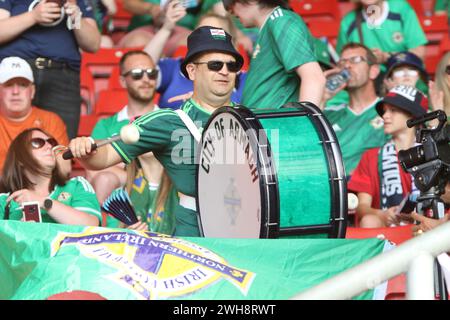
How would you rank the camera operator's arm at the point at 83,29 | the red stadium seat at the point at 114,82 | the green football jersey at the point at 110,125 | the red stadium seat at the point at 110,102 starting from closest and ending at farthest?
the camera operator's arm at the point at 83,29 < the green football jersey at the point at 110,125 < the red stadium seat at the point at 110,102 < the red stadium seat at the point at 114,82

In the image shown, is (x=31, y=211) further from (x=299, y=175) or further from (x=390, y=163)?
(x=390, y=163)

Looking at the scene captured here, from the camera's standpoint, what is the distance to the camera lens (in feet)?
15.4

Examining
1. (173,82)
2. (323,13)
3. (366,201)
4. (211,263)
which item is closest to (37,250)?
(211,263)

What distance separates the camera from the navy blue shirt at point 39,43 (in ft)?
24.6

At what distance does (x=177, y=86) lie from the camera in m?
7.71

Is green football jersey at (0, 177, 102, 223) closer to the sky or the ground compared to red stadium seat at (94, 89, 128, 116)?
closer to the ground

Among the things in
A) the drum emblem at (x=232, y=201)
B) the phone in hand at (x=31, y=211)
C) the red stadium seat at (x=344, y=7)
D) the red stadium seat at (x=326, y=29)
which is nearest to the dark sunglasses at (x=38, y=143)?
the phone in hand at (x=31, y=211)

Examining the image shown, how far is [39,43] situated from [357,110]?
2.40 meters

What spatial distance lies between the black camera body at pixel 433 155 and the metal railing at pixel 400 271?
1.86 metres

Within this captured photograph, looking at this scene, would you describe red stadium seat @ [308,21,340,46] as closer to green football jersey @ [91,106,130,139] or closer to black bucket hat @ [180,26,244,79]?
green football jersey @ [91,106,130,139]

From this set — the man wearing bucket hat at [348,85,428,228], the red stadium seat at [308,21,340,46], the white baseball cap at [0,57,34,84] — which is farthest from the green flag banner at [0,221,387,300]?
the red stadium seat at [308,21,340,46]

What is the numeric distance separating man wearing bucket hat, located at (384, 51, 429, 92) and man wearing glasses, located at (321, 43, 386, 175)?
149mm

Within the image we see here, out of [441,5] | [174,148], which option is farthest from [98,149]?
[441,5]

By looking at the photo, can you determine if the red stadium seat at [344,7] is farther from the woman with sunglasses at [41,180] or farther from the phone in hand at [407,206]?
the woman with sunglasses at [41,180]
